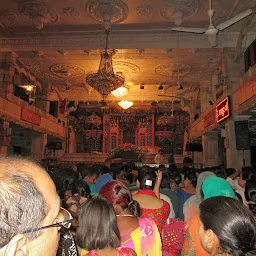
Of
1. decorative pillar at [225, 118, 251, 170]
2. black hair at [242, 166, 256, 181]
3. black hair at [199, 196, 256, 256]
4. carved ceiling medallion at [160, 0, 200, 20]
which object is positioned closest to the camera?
black hair at [199, 196, 256, 256]

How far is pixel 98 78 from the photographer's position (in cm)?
805

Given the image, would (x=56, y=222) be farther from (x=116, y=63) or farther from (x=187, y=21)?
(x=116, y=63)

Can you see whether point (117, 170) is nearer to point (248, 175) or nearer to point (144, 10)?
point (248, 175)

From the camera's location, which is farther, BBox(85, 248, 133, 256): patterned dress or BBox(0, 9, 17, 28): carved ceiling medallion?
BBox(0, 9, 17, 28): carved ceiling medallion

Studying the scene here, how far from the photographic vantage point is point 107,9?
8.58m

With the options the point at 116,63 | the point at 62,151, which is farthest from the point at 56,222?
the point at 62,151

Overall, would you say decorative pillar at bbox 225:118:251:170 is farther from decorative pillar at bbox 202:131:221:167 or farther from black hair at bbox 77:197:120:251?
black hair at bbox 77:197:120:251

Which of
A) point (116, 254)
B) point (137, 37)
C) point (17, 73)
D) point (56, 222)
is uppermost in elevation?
point (137, 37)

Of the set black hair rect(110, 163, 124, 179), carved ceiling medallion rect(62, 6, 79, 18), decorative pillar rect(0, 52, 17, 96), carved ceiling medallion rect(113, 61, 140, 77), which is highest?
carved ceiling medallion rect(62, 6, 79, 18)

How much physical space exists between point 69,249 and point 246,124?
30.5 ft

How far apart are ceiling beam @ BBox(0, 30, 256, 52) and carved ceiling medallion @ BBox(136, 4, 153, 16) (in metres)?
1.18

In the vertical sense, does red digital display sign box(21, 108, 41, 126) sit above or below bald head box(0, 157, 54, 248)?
above

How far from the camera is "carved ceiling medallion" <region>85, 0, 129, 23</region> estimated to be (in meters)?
8.32

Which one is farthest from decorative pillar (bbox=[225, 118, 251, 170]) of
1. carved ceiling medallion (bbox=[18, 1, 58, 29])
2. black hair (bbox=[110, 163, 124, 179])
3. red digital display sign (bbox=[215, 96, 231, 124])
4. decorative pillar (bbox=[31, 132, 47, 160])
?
decorative pillar (bbox=[31, 132, 47, 160])
